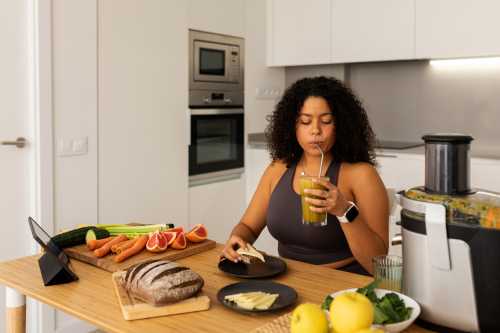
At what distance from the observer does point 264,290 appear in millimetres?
1456

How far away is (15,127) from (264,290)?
6.02 feet

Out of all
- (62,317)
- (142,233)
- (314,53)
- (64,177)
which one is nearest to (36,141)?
(64,177)

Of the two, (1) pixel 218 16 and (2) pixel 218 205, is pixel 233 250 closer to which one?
(2) pixel 218 205

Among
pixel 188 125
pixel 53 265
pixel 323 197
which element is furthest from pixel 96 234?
pixel 188 125

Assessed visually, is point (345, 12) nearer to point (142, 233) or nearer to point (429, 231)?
point (142, 233)

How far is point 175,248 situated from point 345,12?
8.50ft

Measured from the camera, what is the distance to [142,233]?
1.96 m

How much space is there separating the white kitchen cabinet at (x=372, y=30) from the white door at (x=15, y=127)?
2041 millimetres

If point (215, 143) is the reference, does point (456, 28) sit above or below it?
above

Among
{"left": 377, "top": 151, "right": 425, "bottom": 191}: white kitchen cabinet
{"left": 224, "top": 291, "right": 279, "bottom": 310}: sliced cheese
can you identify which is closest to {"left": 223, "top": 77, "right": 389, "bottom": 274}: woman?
{"left": 224, "top": 291, "right": 279, "bottom": 310}: sliced cheese

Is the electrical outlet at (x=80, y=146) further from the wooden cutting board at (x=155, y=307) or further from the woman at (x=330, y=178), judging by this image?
the wooden cutting board at (x=155, y=307)

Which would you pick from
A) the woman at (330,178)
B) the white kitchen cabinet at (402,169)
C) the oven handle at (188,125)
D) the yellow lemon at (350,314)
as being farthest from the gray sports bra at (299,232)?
the oven handle at (188,125)

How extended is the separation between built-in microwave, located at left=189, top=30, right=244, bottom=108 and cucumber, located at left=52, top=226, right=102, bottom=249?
76.0 inches

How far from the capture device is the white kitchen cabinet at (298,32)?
406cm
